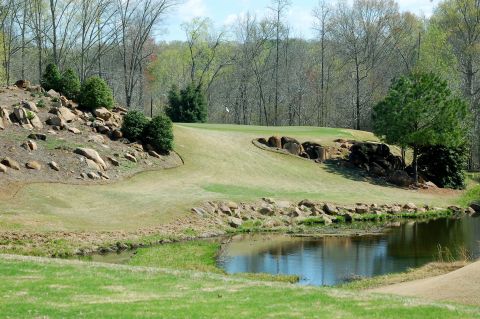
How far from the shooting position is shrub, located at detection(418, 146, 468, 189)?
56219 mm

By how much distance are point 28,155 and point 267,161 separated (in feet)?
71.1

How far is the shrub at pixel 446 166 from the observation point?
2213 inches

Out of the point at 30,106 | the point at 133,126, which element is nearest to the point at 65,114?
the point at 30,106

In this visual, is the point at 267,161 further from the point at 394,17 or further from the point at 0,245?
the point at 394,17

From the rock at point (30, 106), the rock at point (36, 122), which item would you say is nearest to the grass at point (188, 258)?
the rock at point (36, 122)

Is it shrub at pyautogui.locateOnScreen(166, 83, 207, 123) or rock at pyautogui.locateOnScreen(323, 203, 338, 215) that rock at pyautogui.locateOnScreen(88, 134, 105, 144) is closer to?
rock at pyautogui.locateOnScreen(323, 203, 338, 215)

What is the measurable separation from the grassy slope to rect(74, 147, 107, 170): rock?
2049 mm

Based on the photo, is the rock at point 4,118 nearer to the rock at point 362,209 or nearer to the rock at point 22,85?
the rock at point 22,85

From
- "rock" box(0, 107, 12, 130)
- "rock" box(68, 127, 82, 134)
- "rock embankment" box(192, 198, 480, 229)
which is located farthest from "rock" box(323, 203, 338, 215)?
"rock" box(0, 107, 12, 130)

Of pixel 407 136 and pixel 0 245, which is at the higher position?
pixel 407 136

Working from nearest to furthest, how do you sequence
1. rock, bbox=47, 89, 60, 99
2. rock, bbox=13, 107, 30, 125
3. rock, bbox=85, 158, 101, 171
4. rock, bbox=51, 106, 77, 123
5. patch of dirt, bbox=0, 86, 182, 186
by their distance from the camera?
patch of dirt, bbox=0, 86, 182, 186 → rock, bbox=85, 158, 101, 171 → rock, bbox=13, 107, 30, 125 → rock, bbox=51, 106, 77, 123 → rock, bbox=47, 89, 60, 99

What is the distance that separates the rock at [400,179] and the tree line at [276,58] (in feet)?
50.3

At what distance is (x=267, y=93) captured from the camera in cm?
9669

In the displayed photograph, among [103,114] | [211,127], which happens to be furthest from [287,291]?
A: [211,127]
